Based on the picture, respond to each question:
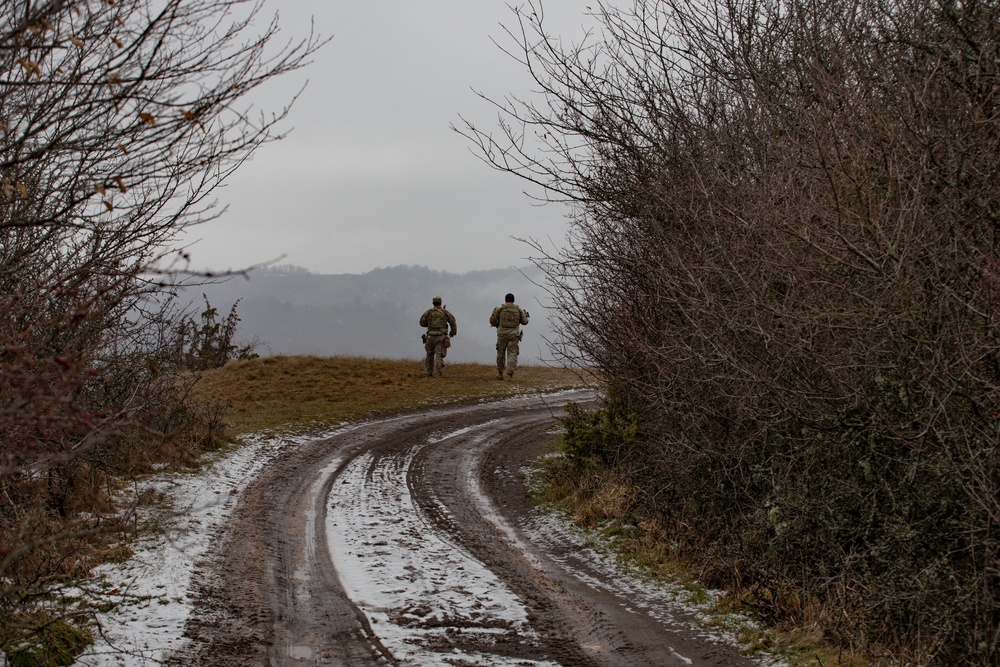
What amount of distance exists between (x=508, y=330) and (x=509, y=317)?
1.29 ft

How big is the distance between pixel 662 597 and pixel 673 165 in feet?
15.6

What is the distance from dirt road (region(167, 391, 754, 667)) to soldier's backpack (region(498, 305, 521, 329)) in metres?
11.3

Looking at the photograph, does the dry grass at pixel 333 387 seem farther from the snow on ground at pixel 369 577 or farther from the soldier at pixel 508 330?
the snow on ground at pixel 369 577

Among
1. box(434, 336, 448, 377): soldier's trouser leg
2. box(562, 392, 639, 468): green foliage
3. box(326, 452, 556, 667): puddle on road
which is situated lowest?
box(326, 452, 556, 667): puddle on road

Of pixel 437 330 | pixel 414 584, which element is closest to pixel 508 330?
pixel 437 330

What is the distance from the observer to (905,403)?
5.00 meters

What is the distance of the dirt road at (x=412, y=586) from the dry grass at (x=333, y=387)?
191 inches

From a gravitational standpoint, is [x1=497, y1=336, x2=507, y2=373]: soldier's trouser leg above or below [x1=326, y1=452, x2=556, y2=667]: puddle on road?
above

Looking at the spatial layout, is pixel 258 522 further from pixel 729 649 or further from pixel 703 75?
pixel 703 75

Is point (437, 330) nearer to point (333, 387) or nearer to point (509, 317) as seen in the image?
point (509, 317)

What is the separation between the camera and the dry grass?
1641 centimetres

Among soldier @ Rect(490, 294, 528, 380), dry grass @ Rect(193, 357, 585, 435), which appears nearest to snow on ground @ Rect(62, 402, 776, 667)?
dry grass @ Rect(193, 357, 585, 435)

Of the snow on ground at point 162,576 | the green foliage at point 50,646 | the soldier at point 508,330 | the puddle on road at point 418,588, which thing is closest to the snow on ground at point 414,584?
the puddle on road at point 418,588

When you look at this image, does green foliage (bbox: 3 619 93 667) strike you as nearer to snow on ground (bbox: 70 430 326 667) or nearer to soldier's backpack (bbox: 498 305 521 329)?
snow on ground (bbox: 70 430 326 667)
